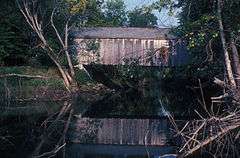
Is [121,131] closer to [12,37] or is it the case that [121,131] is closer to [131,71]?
[131,71]

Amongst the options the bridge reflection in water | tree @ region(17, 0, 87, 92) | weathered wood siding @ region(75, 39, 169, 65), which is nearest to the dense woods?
tree @ region(17, 0, 87, 92)

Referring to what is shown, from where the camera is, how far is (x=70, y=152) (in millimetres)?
11641

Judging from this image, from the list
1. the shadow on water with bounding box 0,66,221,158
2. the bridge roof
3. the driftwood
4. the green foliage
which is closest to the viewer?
the driftwood

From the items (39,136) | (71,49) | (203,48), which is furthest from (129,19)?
(39,136)

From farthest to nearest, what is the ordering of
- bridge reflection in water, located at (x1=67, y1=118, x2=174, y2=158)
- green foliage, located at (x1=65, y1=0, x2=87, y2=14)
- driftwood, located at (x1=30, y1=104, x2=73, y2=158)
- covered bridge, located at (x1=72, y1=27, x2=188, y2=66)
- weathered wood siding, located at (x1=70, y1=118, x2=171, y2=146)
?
covered bridge, located at (x1=72, y1=27, x2=188, y2=66) → green foliage, located at (x1=65, y1=0, x2=87, y2=14) → weathered wood siding, located at (x1=70, y1=118, x2=171, y2=146) → bridge reflection in water, located at (x1=67, y1=118, x2=174, y2=158) → driftwood, located at (x1=30, y1=104, x2=73, y2=158)

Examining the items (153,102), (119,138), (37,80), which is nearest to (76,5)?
(37,80)

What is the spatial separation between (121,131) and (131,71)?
12.1m

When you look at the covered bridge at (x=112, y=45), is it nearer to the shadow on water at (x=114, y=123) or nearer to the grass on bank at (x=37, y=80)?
the grass on bank at (x=37, y=80)

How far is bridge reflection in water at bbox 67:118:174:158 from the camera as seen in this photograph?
11.6 meters

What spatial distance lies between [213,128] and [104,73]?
60.2 feet

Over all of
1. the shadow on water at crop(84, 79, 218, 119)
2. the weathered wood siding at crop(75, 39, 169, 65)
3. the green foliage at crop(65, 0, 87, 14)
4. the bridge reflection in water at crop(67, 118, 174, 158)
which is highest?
the green foliage at crop(65, 0, 87, 14)

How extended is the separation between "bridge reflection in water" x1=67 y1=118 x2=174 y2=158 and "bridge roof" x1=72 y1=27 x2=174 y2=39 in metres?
13.7

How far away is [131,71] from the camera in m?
26.9

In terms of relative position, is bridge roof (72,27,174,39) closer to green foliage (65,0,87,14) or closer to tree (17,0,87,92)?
tree (17,0,87,92)
